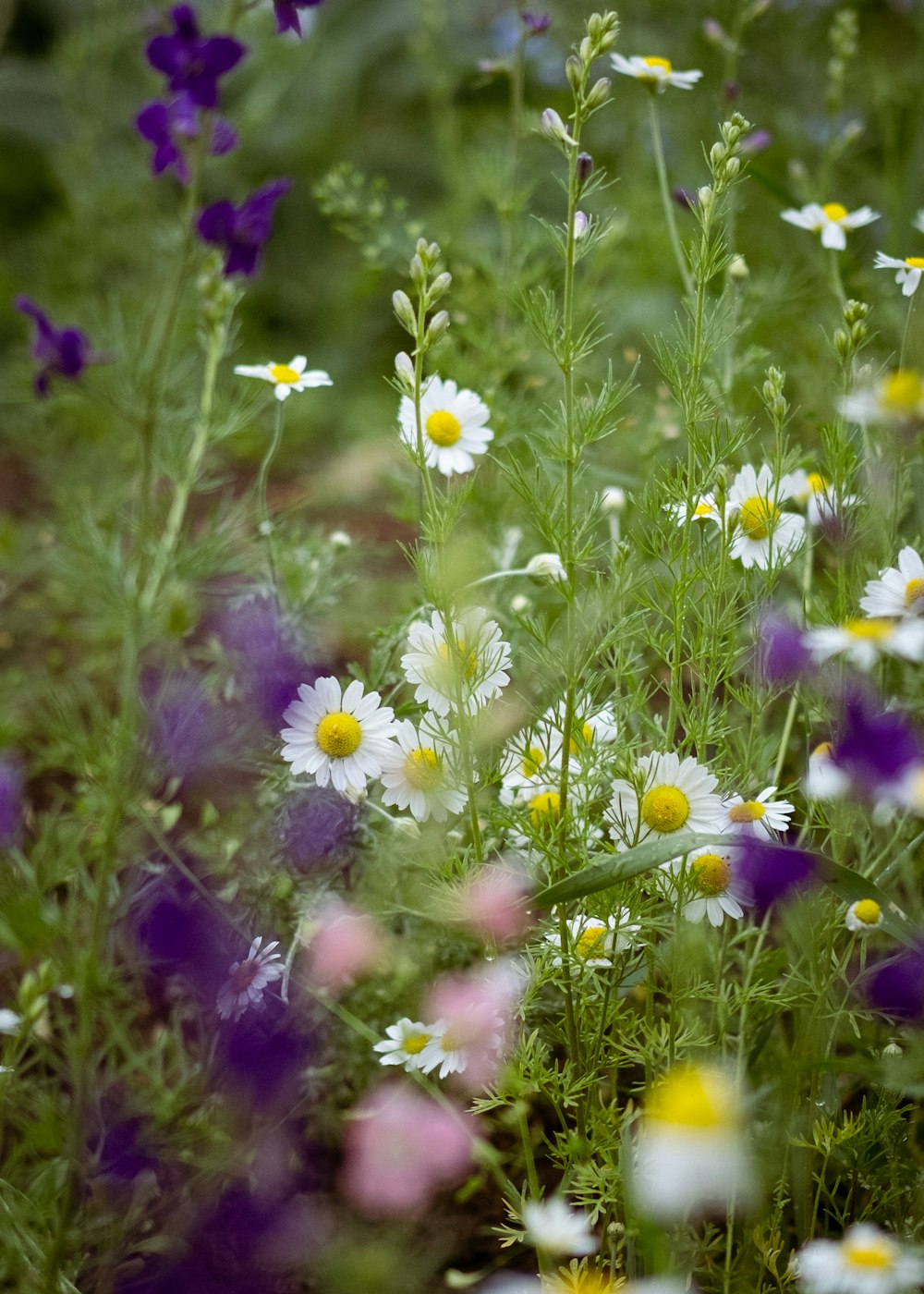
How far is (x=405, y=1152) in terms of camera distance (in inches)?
35.9

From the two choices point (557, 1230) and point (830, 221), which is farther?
point (830, 221)

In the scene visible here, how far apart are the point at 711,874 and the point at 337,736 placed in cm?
30

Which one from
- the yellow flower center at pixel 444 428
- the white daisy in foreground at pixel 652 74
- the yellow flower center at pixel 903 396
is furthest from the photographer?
the white daisy in foreground at pixel 652 74

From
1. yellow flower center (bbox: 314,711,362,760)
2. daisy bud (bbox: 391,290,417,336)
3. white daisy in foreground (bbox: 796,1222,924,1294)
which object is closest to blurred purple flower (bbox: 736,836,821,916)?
white daisy in foreground (bbox: 796,1222,924,1294)

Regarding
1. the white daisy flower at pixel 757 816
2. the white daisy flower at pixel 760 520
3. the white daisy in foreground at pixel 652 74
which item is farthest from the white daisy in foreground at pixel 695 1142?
the white daisy in foreground at pixel 652 74

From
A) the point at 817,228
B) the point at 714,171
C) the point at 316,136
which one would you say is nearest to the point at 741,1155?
the point at 714,171

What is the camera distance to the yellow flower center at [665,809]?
84cm

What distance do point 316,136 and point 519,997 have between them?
2.71 metres

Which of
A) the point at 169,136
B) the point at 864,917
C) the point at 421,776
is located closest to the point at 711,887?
the point at 864,917

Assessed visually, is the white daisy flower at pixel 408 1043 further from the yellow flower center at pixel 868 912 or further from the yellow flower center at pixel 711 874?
the yellow flower center at pixel 868 912

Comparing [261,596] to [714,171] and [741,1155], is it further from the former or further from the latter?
[741,1155]

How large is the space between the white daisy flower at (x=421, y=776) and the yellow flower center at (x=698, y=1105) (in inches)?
12.2

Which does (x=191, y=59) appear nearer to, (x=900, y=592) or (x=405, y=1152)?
(x=900, y=592)

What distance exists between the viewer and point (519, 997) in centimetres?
91
